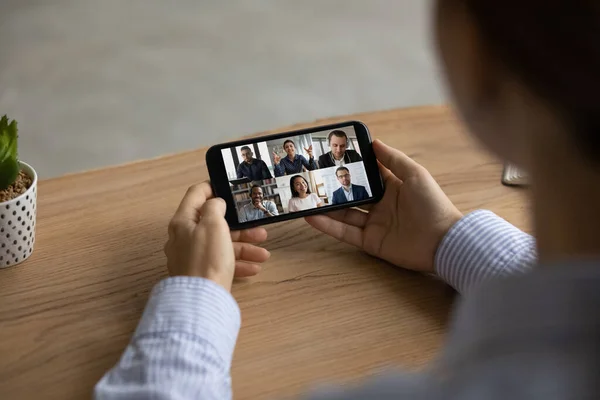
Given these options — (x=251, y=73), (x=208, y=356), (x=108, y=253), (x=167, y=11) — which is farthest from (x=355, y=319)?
(x=167, y=11)

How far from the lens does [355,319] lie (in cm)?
67

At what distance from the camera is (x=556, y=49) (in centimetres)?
34

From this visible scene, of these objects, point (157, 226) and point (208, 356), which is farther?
point (157, 226)

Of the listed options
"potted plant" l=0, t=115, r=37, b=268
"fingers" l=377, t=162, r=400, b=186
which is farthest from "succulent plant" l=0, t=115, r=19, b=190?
"fingers" l=377, t=162, r=400, b=186

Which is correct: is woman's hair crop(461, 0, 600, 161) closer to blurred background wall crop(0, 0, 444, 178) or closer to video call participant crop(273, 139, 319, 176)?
video call participant crop(273, 139, 319, 176)

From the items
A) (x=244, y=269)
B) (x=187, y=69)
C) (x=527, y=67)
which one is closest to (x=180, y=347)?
(x=244, y=269)

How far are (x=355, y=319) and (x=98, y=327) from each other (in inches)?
9.0

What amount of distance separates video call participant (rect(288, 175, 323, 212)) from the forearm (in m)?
0.16

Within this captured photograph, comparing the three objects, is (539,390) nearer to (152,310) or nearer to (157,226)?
(152,310)

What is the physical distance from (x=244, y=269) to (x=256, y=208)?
0.08 metres

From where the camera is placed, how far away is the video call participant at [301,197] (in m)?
0.77

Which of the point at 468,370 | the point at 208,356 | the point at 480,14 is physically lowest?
the point at 208,356

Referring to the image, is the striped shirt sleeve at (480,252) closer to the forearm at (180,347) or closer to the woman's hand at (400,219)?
the woman's hand at (400,219)

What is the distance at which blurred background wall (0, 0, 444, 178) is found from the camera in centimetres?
154
